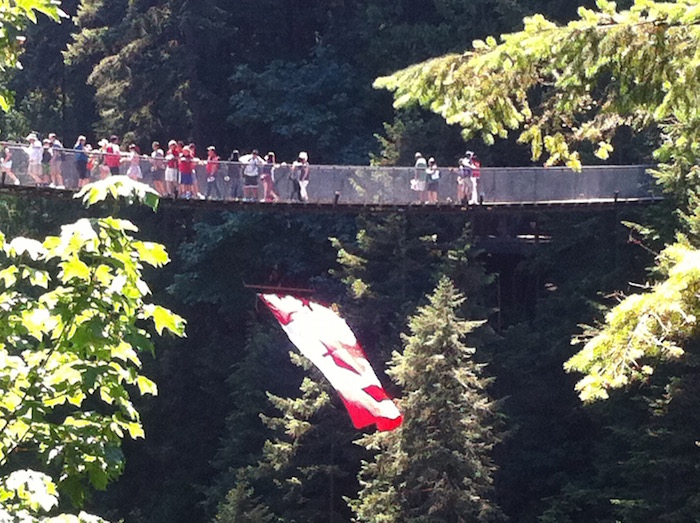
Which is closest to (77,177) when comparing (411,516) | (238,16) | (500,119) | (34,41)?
(411,516)

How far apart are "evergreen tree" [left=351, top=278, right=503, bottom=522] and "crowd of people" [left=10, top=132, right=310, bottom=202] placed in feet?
8.05

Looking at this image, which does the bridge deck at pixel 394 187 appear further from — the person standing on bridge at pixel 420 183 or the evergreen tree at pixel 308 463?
the evergreen tree at pixel 308 463

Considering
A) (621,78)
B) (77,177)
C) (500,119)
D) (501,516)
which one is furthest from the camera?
(501,516)

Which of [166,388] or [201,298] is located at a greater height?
[201,298]

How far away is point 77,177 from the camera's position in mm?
13031

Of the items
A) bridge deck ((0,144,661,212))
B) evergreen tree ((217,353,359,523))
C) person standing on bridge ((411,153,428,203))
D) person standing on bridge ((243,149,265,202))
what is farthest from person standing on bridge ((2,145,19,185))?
evergreen tree ((217,353,359,523))

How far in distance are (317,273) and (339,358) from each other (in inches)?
276

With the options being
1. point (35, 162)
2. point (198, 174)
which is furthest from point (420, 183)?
point (35, 162)

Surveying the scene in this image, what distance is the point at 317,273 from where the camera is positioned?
20344mm

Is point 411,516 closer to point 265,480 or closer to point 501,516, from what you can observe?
point 501,516

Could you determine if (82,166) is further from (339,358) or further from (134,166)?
(339,358)

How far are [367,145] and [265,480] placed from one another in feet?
22.6

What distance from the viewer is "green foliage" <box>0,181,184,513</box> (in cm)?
364

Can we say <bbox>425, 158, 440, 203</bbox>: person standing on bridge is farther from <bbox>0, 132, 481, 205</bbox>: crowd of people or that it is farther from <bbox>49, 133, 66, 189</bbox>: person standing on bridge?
<bbox>49, 133, 66, 189</bbox>: person standing on bridge
